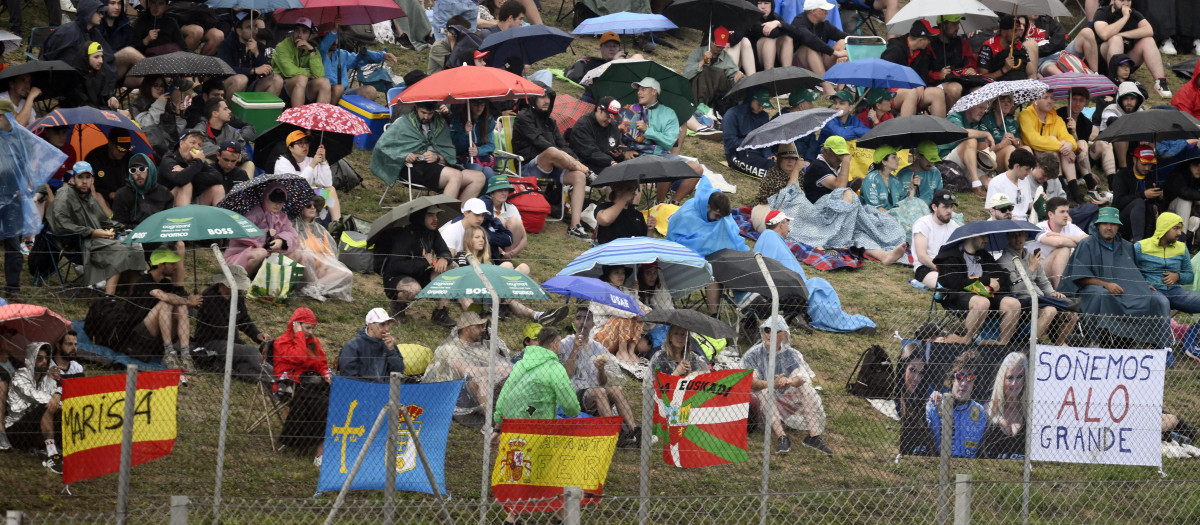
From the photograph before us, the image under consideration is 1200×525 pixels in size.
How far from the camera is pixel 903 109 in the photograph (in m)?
18.0

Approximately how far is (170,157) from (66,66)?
173 cm

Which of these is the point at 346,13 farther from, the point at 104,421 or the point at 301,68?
the point at 104,421

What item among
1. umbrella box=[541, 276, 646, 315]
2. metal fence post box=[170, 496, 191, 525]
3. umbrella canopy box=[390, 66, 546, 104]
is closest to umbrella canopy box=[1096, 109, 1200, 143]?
umbrella canopy box=[390, 66, 546, 104]

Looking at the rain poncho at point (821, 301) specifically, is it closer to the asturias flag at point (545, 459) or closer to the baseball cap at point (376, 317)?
the baseball cap at point (376, 317)

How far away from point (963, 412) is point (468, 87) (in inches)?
275

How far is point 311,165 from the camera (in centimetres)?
1389

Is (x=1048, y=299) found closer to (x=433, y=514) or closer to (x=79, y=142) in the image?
(x=433, y=514)

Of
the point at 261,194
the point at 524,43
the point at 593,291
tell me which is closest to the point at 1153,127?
the point at 524,43

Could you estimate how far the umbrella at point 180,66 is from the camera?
1399 cm

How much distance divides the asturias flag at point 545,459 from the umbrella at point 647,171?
542cm

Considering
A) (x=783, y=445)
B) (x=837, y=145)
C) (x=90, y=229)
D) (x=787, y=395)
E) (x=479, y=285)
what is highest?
(x=479, y=285)

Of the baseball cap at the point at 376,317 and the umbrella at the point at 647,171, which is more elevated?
the baseball cap at the point at 376,317

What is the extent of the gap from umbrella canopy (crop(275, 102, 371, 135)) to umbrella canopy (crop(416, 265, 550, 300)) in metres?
4.46

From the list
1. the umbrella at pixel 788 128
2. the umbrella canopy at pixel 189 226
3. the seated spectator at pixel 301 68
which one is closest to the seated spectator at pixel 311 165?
the seated spectator at pixel 301 68
